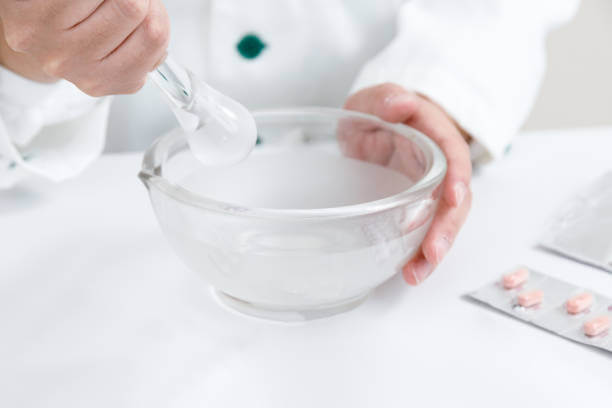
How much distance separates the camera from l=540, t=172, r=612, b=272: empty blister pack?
488mm

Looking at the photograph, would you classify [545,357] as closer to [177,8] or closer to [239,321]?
[239,321]

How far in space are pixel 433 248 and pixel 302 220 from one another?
11cm

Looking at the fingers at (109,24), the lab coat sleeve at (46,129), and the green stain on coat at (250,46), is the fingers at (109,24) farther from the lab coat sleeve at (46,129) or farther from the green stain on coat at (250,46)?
the green stain on coat at (250,46)

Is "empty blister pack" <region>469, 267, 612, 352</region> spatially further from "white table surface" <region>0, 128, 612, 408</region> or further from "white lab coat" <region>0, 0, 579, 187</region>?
"white lab coat" <region>0, 0, 579, 187</region>

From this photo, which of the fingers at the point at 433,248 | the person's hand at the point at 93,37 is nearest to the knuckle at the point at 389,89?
the fingers at the point at 433,248

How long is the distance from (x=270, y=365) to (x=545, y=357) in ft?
0.50

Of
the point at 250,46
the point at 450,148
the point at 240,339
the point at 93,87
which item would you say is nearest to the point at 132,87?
the point at 93,87

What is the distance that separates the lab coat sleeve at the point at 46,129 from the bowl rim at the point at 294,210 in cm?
17

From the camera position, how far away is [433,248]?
0.44 metres

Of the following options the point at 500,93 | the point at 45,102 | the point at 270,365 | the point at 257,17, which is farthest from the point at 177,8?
the point at 270,365

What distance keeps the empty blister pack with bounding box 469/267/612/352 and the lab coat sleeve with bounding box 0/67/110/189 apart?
362 millimetres

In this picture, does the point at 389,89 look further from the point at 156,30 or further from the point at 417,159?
the point at 156,30

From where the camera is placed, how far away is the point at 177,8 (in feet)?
2.27

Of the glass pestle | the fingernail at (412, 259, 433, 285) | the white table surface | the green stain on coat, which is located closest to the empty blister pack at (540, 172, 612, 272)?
the white table surface
